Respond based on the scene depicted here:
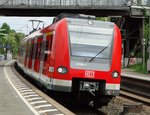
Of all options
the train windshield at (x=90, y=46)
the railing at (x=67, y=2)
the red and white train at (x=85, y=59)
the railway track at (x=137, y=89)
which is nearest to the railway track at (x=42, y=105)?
the red and white train at (x=85, y=59)

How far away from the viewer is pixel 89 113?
1667cm

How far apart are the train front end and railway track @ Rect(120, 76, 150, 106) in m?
4.07

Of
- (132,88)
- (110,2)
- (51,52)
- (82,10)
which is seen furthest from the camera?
(110,2)

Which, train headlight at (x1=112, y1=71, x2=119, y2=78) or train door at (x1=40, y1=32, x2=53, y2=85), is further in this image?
train door at (x1=40, y1=32, x2=53, y2=85)

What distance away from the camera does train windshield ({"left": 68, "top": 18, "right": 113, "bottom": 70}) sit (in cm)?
1599

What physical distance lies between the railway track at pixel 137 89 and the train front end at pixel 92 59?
4.07m

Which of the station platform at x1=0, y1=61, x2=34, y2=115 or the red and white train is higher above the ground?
the red and white train

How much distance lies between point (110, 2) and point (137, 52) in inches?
497

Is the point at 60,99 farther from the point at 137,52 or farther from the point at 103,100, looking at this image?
the point at 137,52

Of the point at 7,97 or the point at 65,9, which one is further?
the point at 65,9

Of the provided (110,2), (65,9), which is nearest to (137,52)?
(110,2)

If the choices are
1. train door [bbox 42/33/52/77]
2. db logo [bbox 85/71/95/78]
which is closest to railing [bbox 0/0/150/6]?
train door [bbox 42/33/52/77]

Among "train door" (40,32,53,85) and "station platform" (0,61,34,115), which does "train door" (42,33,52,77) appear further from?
"station platform" (0,61,34,115)

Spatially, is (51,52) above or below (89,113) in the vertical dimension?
above
